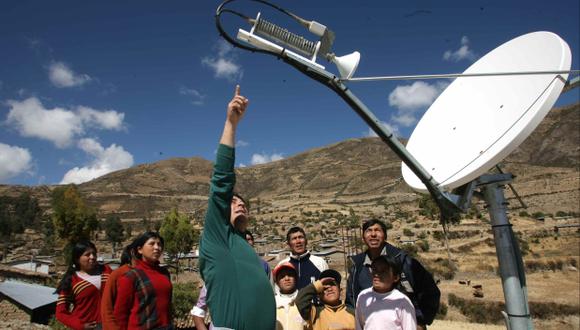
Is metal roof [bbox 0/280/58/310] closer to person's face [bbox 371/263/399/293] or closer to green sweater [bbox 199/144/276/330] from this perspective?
person's face [bbox 371/263/399/293]

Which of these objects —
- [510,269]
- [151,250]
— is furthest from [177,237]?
[510,269]

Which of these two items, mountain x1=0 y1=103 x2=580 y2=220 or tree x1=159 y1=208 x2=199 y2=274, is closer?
tree x1=159 y1=208 x2=199 y2=274

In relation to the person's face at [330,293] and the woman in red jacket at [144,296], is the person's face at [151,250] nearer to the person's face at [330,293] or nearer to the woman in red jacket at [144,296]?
the woman in red jacket at [144,296]

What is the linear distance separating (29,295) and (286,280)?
51.3 ft

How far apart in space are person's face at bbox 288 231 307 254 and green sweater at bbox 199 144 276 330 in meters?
2.68

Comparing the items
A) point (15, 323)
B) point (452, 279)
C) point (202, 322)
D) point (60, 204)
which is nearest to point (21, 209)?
point (60, 204)

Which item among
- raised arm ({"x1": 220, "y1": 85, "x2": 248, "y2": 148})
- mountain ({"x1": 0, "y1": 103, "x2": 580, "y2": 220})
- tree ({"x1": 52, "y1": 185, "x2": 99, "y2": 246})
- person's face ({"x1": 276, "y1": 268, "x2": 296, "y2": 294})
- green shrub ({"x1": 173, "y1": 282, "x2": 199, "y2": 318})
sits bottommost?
green shrub ({"x1": 173, "y1": 282, "x2": 199, "y2": 318})

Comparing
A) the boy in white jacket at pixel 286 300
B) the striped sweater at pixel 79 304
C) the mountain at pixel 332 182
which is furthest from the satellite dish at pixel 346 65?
the mountain at pixel 332 182

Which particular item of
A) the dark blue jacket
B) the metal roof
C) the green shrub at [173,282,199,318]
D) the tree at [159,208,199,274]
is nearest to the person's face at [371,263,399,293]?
the dark blue jacket

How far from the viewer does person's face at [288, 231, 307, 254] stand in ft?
15.1

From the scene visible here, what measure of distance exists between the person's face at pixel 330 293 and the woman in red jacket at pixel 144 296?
1.51 metres

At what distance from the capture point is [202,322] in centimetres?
388

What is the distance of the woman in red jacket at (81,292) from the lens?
13.0 ft

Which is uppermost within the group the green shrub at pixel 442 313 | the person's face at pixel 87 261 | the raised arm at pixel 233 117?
the raised arm at pixel 233 117
